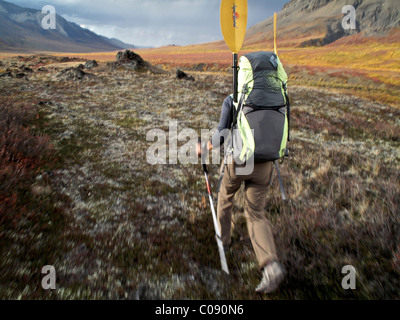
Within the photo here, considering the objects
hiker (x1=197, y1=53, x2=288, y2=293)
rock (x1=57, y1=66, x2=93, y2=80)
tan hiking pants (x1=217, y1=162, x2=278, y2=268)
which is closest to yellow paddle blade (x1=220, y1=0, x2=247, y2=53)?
hiker (x1=197, y1=53, x2=288, y2=293)

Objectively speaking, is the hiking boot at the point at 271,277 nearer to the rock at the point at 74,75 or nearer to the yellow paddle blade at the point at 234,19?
the yellow paddle blade at the point at 234,19

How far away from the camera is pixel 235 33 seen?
10.8 feet

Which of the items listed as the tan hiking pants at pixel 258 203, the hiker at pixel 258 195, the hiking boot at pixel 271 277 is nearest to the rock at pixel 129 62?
the hiker at pixel 258 195

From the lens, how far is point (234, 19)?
3.25 meters

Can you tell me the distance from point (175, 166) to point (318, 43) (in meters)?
123

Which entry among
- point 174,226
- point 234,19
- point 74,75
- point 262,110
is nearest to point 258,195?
point 262,110

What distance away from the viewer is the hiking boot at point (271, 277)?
2.62 metres

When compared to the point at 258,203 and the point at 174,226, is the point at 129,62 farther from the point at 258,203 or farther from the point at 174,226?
the point at 258,203

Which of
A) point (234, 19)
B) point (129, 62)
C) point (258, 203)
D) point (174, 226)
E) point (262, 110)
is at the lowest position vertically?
point (174, 226)

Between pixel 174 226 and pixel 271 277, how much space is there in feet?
8.20

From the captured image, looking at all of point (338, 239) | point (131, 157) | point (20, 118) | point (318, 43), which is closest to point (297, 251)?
point (338, 239)

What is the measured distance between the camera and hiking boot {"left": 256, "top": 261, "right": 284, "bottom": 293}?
2625 mm
